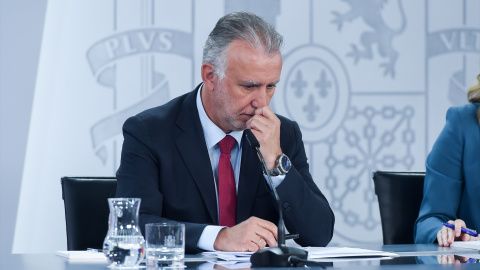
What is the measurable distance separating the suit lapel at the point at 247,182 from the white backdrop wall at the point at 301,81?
1187 millimetres

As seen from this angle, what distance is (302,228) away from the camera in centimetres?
237

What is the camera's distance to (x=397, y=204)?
8.85 feet

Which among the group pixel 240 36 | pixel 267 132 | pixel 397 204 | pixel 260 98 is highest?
pixel 240 36

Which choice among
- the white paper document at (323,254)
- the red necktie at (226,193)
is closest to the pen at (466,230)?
the white paper document at (323,254)

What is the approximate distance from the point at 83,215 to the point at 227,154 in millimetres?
525

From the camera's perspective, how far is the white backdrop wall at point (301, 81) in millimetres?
3414

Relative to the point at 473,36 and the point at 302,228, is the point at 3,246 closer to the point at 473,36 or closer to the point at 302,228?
the point at 302,228

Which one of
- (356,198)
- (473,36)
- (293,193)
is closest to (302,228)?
(293,193)

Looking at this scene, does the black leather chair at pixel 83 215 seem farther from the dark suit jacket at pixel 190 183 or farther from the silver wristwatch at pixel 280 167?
the silver wristwatch at pixel 280 167

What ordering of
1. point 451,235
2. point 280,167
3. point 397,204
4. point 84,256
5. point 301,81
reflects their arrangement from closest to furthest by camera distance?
point 84,256, point 280,167, point 451,235, point 397,204, point 301,81

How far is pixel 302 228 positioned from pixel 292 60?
1.54 m

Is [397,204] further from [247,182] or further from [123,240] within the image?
[123,240]

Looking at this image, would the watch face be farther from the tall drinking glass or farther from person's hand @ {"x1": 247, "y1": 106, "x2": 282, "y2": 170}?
the tall drinking glass

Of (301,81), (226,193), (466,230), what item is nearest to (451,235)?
(466,230)
